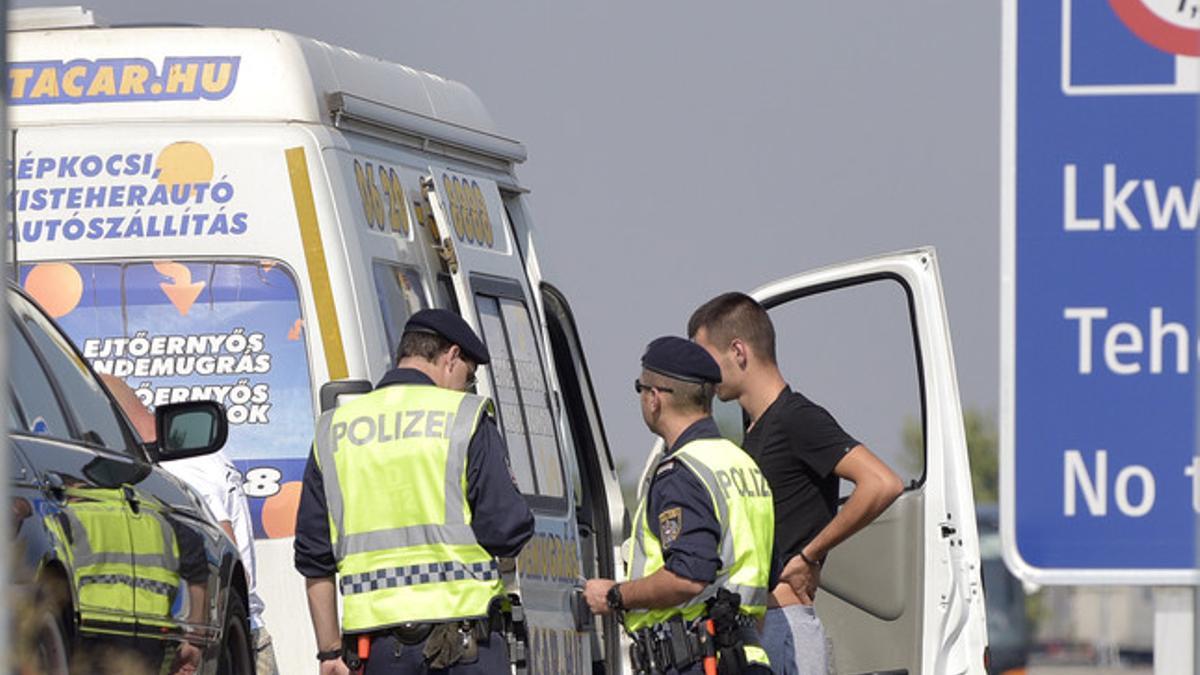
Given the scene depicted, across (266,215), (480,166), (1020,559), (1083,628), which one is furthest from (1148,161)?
(1083,628)

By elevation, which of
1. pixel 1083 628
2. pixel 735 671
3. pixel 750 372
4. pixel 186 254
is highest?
pixel 186 254

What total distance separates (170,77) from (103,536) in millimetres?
2417

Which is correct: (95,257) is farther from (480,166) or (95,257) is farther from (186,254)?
(480,166)

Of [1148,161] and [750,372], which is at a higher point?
[1148,161]

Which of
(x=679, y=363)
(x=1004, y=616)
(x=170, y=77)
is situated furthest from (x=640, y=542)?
(x=1004, y=616)

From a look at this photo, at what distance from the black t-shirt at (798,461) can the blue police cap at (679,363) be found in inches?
22.0

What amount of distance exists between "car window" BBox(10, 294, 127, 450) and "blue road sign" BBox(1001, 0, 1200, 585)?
3.63 m

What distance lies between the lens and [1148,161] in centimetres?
346

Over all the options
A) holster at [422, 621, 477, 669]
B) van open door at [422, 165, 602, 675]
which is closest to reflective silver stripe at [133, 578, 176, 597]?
holster at [422, 621, 477, 669]

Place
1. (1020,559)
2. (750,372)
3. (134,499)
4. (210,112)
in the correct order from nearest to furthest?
1. (1020,559)
2. (134,499)
3. (750,372)
4. (210,112)

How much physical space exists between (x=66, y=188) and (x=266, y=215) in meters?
0.62

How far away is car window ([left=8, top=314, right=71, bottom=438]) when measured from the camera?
627 centimetres

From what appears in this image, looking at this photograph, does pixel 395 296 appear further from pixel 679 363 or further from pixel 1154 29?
pixel 1154 29

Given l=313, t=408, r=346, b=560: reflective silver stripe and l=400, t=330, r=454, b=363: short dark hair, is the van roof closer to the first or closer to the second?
l=400, t=330, r=454, b=363: short dark hair
